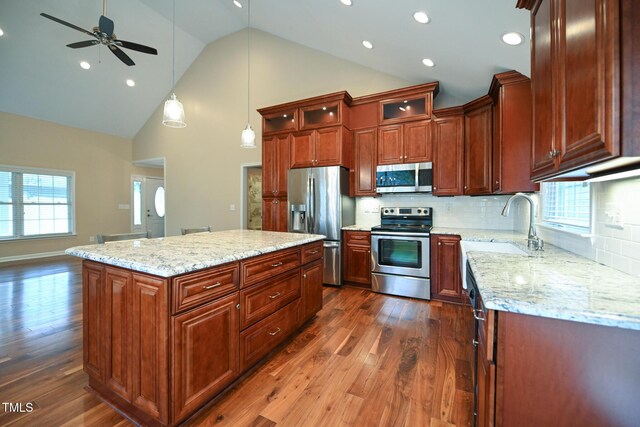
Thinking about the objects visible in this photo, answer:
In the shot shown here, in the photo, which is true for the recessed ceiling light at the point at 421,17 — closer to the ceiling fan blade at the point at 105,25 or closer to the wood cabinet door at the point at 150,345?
the wood cabinet door at the point at 150,345

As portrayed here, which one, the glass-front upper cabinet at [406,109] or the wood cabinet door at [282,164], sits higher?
the glass-front upper cabinet at [406,109]

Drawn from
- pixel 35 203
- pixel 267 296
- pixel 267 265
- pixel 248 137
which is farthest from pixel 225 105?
pixel 267 296

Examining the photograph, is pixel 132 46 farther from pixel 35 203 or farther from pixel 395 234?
pixel 35 203

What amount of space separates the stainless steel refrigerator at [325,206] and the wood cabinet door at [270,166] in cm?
43

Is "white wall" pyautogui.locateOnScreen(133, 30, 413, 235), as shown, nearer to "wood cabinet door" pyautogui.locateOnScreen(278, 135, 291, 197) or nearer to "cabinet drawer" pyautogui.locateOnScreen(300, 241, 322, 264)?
"wood cabinet door" pyautogui.locateOnScreen(278, 135, 291, 197)

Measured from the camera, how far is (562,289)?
1005 mm

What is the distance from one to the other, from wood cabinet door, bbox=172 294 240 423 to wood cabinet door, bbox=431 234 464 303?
2600 millimetres

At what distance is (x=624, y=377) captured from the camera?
31.3 inches

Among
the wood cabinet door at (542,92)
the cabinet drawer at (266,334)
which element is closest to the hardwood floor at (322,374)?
the cabinet drawer at (266,334)

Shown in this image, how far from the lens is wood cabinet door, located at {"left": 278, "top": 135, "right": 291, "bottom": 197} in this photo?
4289mm

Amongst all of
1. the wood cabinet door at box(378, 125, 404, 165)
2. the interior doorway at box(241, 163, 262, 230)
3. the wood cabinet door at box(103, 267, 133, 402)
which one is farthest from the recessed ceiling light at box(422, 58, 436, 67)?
the wood cabinet door at box(103, 267, 133, 402)

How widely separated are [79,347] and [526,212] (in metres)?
4.70

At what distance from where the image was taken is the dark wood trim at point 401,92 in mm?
3510

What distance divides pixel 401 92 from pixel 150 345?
3.87 m
